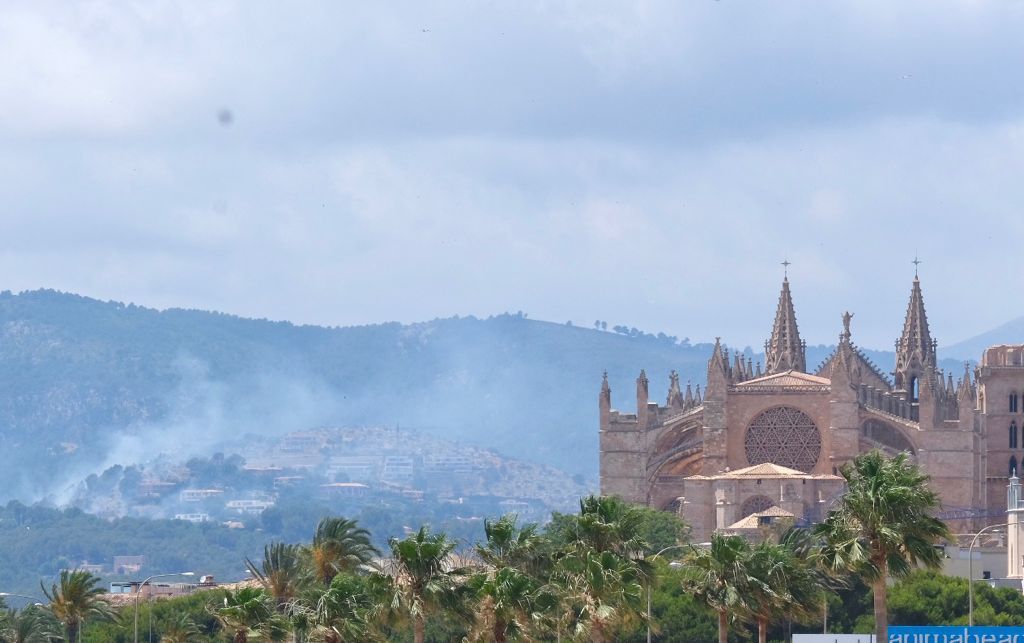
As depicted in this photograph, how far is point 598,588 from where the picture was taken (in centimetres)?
7488

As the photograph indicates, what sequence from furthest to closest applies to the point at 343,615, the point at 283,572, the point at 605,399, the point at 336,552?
the point at 605,399 → the point at 283,572 → the point at 336,552 → the point at 343,615

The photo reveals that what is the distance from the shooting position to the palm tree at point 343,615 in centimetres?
7606

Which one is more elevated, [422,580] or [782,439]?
[782,439]

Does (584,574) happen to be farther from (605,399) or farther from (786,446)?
(605,399)

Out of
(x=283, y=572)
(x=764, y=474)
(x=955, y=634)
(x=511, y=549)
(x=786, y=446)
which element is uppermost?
(x=786, y=446)

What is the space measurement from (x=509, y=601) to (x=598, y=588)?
8.33 ft

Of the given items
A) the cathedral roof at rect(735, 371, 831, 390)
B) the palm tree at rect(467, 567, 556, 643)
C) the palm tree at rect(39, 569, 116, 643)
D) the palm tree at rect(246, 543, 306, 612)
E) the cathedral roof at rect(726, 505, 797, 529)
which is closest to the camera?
the palm tree at rect(467, 567, 556, 643)

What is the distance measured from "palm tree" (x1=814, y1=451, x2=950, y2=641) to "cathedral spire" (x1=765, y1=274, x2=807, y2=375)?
3742 inches

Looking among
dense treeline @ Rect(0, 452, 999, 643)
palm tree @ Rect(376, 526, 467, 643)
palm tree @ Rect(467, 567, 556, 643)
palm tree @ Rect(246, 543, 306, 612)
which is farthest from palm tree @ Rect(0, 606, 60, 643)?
palm tree @ Rect(467, 567, 556, 643)

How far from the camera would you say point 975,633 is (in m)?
84.8

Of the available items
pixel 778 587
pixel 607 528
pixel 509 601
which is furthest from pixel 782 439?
pixel 509 601

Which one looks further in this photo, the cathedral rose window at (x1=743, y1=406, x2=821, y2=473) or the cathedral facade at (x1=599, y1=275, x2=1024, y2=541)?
the cathedral rose window at (x1=743, y1=406, x2=821, y2=473)

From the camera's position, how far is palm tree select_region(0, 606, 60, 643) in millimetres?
91269

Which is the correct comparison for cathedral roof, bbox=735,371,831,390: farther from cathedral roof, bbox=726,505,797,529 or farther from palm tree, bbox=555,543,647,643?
palm tree, bbox=555,543,647,643
